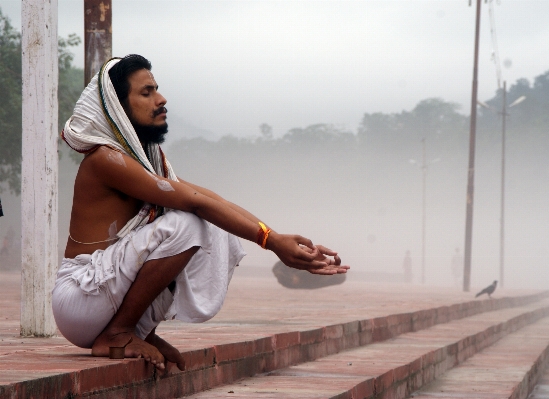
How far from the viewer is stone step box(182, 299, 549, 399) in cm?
461

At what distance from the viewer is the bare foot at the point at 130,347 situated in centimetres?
373

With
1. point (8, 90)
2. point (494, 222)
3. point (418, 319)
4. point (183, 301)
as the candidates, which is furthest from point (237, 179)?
point (183, 301)

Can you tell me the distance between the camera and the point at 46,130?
5.90 meters

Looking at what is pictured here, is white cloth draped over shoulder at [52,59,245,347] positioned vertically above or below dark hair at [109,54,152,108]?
below

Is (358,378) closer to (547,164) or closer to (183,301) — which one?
(183,301)

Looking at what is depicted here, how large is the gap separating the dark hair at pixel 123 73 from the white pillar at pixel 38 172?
202cm

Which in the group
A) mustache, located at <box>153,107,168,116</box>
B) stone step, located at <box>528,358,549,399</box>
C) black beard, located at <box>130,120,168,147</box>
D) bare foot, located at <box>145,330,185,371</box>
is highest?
mustache, located at <box>153,107,168,116</box>

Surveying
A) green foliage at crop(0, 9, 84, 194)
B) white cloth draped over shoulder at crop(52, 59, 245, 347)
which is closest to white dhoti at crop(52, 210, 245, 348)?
white cloth draped over shoulder at crop(52, 59, 245, 347)

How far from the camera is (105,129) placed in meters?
3.94

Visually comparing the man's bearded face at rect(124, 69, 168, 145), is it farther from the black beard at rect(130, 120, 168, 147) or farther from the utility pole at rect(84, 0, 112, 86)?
the utility pole at rect(84, 0, 112, 86)

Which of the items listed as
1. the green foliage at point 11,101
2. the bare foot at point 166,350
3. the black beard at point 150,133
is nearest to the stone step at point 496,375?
the bare foot at point 166,350

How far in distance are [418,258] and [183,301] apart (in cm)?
8288

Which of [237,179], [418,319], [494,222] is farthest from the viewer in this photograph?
[237,179]

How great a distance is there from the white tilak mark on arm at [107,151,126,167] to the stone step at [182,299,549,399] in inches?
47.2
